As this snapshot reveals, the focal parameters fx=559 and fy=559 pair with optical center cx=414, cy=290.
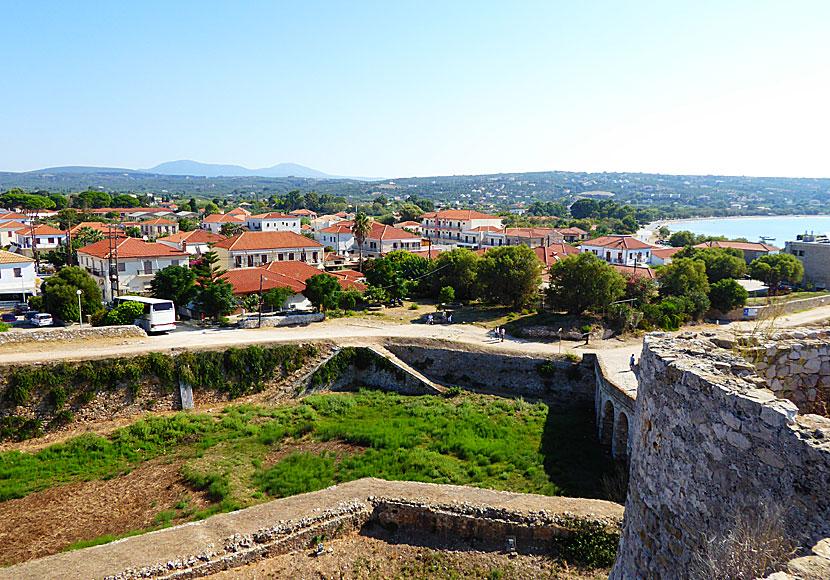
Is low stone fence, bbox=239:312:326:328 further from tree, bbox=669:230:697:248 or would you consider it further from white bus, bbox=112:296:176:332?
tree, bbox=669:230:697:248

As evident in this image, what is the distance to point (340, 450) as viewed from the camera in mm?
18812

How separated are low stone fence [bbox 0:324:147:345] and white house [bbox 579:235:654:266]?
4355 centimetres

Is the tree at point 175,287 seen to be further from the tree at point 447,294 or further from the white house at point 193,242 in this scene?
the white house at point 193,242

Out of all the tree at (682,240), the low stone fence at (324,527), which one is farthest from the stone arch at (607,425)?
the tree at (682,240)

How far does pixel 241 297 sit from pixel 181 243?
73.5 feet

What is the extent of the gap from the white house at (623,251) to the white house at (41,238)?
55303mm

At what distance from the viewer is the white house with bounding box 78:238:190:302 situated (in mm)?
36625

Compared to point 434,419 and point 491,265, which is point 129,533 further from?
point 491,265

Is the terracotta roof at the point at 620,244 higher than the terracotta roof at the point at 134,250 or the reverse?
the reverse

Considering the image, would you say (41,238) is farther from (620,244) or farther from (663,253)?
(663,253)

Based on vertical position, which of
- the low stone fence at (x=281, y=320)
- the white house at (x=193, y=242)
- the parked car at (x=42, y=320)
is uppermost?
the white house at (x=193, y=242)

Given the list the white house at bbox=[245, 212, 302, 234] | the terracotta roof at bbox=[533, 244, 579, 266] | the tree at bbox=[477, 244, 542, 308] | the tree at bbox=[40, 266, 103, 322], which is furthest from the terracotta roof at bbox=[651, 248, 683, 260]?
the tree at bbox=[40, 266, 103, 322]

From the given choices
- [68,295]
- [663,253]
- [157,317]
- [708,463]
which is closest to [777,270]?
[663,253]

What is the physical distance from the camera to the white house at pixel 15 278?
33.7m
